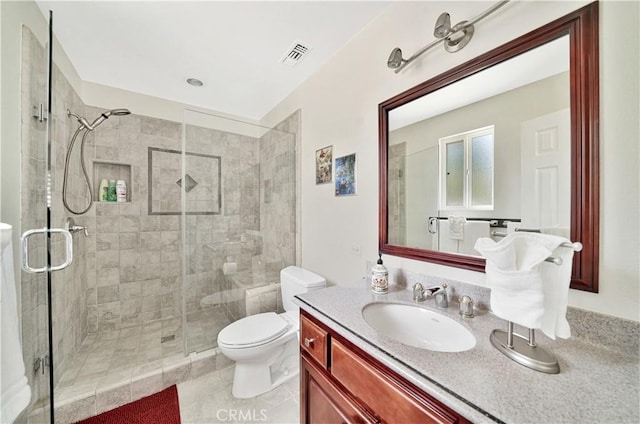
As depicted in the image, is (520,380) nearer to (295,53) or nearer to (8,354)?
(8,354)

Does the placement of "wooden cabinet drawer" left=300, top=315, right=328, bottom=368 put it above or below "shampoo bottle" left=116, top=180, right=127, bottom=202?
below

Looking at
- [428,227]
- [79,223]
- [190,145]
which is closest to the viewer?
[428,227]

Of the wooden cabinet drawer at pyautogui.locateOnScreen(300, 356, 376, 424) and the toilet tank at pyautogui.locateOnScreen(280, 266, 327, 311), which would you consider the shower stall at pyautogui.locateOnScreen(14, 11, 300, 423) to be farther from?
the wooden cabinet drawer at pyautogui.locateOnScreen(300, 356, 376, 424)

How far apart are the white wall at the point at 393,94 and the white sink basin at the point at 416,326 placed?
0.76ft

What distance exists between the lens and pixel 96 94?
228 cm

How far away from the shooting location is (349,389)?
0.84m

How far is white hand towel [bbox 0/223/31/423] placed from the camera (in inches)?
27.9

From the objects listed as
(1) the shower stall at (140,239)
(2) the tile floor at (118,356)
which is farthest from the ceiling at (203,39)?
(2) the tile floor at (118,356)

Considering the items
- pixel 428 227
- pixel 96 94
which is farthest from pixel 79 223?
pixel 428 227

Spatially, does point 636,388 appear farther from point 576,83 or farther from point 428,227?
point 576,83

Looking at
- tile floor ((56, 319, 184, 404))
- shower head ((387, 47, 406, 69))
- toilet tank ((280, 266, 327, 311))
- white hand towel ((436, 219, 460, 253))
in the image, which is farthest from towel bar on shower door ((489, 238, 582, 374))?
tile floor ((56, 319, 184, 404))

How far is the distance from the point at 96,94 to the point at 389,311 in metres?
3.24

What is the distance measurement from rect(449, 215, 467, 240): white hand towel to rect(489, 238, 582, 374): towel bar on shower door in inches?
17.0

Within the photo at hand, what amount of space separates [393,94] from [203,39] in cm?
139
